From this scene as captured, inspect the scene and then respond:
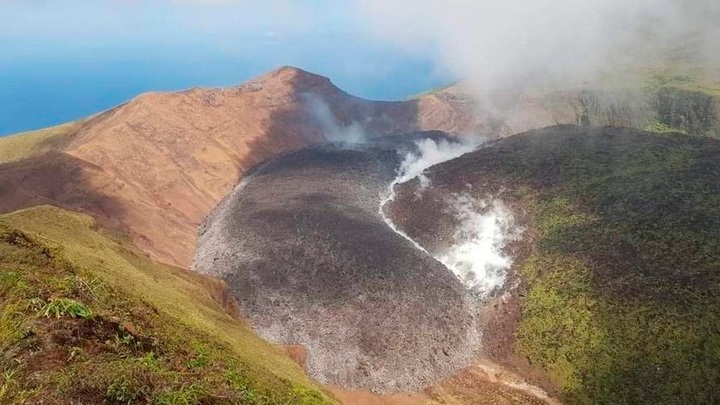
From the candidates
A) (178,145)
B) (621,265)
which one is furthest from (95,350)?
(178,145)

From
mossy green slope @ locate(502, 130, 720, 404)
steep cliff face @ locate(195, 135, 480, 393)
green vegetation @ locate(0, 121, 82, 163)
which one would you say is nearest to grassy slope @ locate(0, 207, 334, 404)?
steep cliff face @ locate(195, 135, 480, 393)

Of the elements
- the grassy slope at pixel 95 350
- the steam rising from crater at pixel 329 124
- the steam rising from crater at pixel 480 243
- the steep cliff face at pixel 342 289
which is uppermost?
the steam rising from crater at pixel 329 124

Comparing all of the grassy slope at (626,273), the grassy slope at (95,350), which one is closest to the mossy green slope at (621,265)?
the grassy slope at (626,273)

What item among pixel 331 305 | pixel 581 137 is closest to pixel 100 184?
pixel 331 305

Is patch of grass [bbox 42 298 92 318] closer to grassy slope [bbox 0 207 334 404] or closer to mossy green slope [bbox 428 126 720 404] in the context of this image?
grassy slope [bbox 0 207 334 404]

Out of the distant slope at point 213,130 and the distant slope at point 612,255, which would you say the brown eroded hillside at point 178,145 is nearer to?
the distant slope at point 213,130
